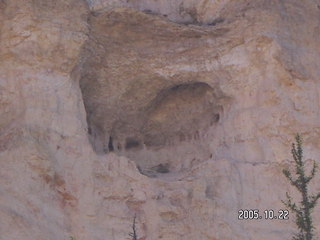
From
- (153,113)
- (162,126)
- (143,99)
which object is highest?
(143,99)

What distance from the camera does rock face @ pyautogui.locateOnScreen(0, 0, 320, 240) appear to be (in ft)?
44.3

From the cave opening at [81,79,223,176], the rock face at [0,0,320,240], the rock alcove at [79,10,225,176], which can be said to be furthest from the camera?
the cave opening at [81,79,223,176]

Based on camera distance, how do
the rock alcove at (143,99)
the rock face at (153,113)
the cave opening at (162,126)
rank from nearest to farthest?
the rock face at (153,113), the rock alcove at (143,99), the cave opening at (162,126)

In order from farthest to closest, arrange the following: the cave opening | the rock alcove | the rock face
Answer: the cave opening
the rock alcove
the rock face

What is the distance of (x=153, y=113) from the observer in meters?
16.8

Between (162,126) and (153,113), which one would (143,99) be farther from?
(162,126)

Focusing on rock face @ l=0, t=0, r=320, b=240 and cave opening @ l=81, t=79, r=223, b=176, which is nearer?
rock face @ l=0, t=0, r=320, b=240

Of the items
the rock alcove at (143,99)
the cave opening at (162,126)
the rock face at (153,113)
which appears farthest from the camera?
the cave opening at (162,126)

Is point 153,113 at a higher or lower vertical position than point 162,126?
higher

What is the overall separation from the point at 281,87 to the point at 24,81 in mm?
5182

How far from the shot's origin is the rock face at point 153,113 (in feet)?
44.3

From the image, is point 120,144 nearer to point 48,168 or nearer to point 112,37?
point 112,37

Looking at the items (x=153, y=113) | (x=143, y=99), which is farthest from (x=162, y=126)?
(x=143, y=99)

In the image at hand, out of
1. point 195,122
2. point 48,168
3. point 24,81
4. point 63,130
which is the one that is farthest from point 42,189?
point 195,122
